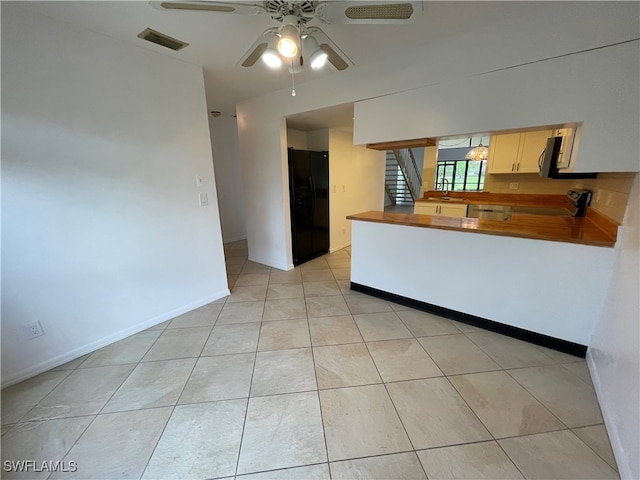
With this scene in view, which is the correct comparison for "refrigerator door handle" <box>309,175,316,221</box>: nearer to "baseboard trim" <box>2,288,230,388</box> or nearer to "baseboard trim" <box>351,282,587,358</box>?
"baseboard trim" <box>351,282,587,358</box>

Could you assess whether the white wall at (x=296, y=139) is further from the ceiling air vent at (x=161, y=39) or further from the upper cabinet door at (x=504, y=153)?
the upper cabinet door at (x=504, y=153)

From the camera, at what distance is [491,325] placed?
220cm

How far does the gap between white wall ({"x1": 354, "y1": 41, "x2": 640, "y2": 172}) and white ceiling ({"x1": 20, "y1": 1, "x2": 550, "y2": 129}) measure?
0.36 m

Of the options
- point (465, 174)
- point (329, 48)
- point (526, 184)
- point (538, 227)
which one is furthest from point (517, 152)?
point (465, 174)

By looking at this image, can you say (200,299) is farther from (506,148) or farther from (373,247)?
(506,148)

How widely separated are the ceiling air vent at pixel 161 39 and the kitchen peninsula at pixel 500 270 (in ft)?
7.25

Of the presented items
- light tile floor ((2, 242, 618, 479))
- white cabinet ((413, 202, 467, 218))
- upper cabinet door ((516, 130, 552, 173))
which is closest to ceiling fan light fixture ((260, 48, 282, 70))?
light tile floor ((2, 242, 618, 479))

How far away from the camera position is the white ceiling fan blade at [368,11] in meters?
1.17

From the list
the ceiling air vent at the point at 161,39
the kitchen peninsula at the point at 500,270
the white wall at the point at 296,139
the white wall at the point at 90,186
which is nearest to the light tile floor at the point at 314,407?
the kitchen peninsula at the point at 500,270

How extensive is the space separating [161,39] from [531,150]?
15.7ft

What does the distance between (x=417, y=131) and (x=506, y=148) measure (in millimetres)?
2725

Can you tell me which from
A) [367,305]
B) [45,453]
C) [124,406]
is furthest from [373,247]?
[45,453]

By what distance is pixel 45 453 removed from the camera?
4.20 feet

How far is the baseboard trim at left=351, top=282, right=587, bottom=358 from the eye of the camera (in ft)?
6.25
